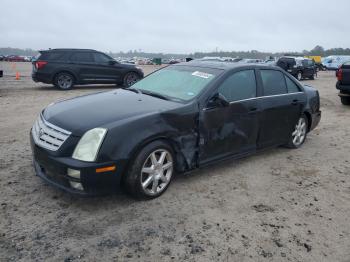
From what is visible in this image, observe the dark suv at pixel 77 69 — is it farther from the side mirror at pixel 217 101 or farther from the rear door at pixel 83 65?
the side mirror at pixel 217 101

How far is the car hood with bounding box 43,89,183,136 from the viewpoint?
3613mm

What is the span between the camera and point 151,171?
383cm

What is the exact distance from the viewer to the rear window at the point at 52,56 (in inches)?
523

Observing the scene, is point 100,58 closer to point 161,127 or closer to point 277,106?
point 277,106

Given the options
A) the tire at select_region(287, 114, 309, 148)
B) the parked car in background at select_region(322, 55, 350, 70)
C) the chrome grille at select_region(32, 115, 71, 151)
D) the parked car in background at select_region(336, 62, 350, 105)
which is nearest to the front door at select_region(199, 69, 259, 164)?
the tire at select_region(287, 114, 309, 148)

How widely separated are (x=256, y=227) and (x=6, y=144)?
14.2ft

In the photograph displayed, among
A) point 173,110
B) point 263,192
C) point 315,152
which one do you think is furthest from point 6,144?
point 315,152

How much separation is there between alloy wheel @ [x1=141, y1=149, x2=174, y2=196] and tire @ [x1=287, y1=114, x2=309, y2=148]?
2817 millimetres

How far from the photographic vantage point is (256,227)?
3.44 meters

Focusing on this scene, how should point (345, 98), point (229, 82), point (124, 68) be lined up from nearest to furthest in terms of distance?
point (229, 82), point (345, 98), point (124, 68)

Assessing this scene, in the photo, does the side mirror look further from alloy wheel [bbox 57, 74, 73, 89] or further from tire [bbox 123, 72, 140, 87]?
tire [bbox 123, 72, 140, 87]

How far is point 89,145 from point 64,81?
11.0 metres

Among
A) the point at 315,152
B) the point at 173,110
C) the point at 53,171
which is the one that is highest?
the point at 173,110

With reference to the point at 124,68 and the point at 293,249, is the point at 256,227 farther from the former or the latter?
the point at 124,68
